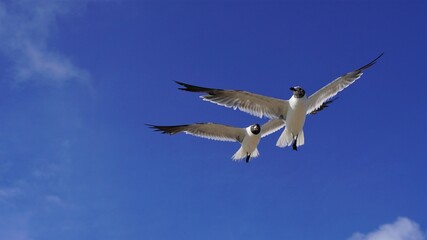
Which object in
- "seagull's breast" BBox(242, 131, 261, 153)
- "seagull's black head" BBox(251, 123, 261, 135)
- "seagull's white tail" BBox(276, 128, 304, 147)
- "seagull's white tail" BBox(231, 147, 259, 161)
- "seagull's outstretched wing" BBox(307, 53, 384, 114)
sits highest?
"seagull's black head" BBox(251, 123, 261, 135)

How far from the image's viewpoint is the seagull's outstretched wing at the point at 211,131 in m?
17.6

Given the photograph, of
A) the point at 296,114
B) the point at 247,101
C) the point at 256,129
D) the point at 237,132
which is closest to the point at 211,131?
the point at 237,132

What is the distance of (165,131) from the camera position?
1755 centimetres

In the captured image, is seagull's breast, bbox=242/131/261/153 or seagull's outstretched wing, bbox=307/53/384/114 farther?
seagull's breast, bbox=242/131/261/153

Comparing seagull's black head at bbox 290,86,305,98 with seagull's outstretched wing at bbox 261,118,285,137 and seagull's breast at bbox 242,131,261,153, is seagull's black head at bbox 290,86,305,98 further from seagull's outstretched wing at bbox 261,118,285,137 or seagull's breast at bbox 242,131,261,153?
seagull's breast at bbox 242,131,261,153

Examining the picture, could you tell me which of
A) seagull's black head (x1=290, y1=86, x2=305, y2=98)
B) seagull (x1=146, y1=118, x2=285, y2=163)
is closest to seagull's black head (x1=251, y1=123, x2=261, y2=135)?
seagull (x1=146, y1=118, x2=285, y2=163)

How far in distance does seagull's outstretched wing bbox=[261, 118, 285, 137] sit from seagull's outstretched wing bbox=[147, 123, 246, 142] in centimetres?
53

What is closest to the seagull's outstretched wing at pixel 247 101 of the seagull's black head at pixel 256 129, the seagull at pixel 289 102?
the seagull at pixel 289 102

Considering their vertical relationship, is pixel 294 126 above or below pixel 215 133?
below

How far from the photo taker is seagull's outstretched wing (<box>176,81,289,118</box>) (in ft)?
49.6

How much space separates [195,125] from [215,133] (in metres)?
0.63

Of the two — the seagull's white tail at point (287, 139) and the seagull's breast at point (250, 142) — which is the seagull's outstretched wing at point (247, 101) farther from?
the seagull's breast at point (250, 142)

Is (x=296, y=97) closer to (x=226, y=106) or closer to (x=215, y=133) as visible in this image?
(x=226, y=106)

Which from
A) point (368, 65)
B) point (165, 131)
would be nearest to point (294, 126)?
point (368, 65)
